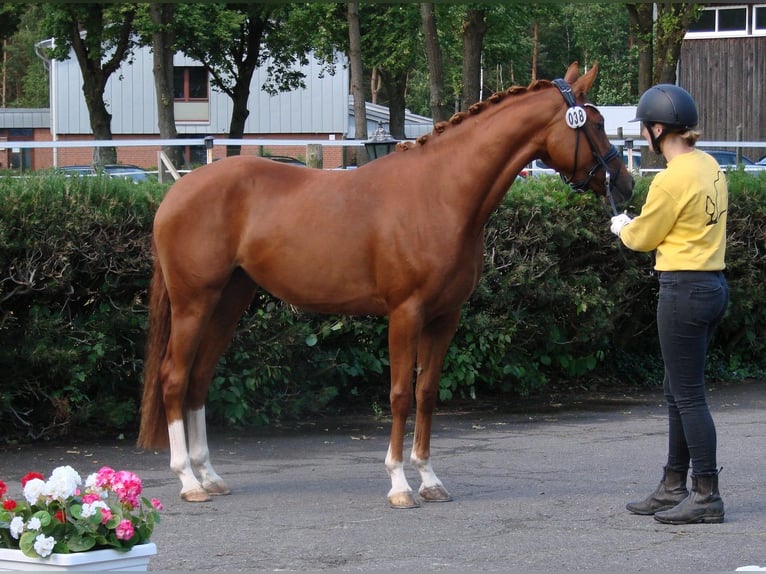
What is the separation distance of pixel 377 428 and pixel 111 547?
5.02 metres

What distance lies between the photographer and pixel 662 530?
18.1ft

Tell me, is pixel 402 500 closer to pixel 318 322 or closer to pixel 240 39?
pixel 318 322

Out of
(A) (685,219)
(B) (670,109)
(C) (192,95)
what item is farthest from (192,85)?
(A) (685,219)

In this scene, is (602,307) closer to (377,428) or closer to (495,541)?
(377,428)

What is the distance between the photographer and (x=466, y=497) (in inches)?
252

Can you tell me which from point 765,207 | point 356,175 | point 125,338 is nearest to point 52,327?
point 125,338

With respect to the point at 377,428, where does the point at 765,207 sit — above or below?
above

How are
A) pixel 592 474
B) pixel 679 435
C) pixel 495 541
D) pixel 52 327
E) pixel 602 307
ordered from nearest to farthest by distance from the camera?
pixel 495 541
pixel 679 435
pixel 592 474
pixel 52 327
pixel 602 307

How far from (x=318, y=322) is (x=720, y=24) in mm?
28438

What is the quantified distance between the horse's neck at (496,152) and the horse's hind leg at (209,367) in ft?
4.95

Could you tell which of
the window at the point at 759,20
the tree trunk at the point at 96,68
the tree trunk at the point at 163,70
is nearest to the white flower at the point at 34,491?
the tree trunk at the point at 163,70

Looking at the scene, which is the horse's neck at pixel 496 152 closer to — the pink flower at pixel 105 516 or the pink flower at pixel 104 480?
the pink flower at pixel 104 480

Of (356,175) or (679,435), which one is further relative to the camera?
(356,175)

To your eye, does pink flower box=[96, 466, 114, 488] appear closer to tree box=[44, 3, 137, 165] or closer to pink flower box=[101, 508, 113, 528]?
pink flower box=[101, 508, 113, 528]
